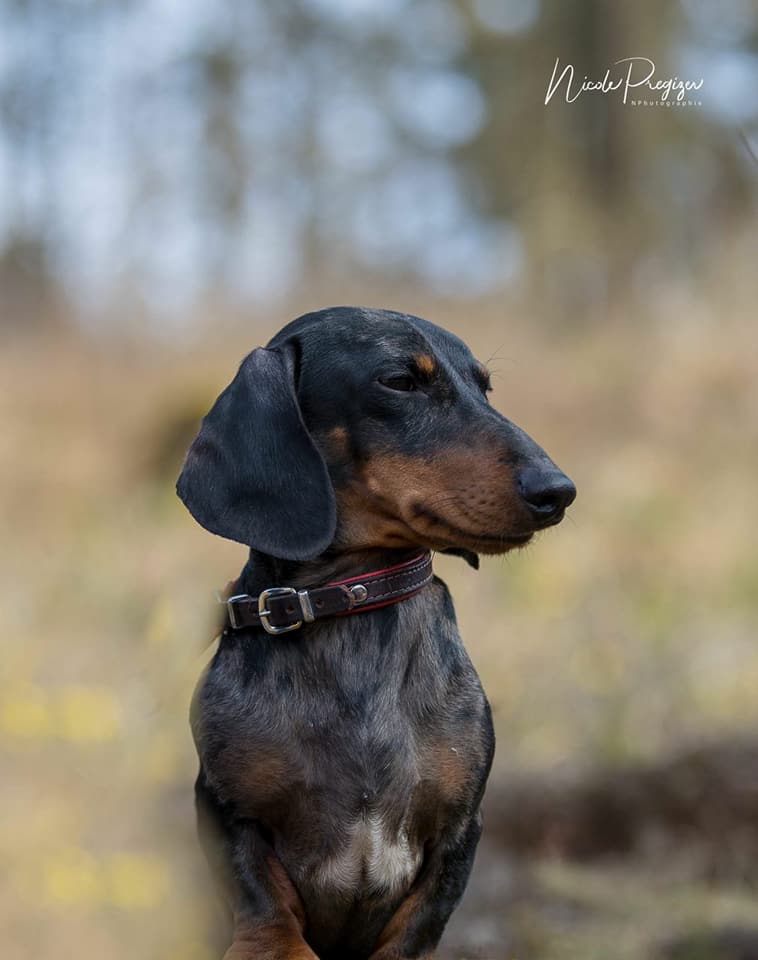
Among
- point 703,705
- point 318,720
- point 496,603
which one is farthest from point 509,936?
point 496,603

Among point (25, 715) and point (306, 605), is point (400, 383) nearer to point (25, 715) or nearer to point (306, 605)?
point (306, 605)

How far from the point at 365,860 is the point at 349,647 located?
473 mm

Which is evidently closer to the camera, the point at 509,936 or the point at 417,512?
the point at 417,512

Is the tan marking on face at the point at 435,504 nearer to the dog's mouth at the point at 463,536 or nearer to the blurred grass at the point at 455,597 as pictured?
the dog's mouth at the point at 463,536

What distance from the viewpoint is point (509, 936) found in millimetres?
4742

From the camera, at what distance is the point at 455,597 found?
8930mm

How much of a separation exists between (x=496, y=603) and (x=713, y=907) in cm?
352

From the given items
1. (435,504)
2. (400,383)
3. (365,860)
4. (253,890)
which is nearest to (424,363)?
(400,383)

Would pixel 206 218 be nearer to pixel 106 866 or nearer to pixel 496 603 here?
pixel 496 603

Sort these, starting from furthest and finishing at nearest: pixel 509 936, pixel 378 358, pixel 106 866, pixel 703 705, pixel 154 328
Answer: pixel 154 328
pixel 703 705
pixel 509 936
pixel 378 358
pixel 106 866

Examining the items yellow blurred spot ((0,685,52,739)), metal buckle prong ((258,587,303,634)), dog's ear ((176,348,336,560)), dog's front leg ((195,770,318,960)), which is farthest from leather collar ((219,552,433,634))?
yellow blurred spot ((0,685,52,739))

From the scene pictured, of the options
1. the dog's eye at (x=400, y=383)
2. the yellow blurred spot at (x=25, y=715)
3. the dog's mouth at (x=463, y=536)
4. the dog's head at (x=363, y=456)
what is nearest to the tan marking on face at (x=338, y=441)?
the dog's head at (x=363, y=456)

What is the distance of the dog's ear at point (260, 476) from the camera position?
3.00 m

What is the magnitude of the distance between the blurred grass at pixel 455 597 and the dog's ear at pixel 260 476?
67cm
